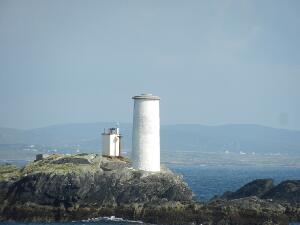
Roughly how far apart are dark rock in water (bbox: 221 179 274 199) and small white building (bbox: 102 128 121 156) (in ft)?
30.0

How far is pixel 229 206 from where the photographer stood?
4328 cm

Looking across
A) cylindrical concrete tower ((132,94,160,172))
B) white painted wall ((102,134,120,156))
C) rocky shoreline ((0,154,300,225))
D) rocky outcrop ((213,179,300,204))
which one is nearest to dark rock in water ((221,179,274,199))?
rocky outcrop ((213,179,300,204))

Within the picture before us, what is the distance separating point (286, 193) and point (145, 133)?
11.0 m

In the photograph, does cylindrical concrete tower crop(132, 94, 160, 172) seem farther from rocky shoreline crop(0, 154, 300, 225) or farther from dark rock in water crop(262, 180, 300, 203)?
dark rock in water crop(262, 180, 300, 203)

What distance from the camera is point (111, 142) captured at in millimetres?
52688

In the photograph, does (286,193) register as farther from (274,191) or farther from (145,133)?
(145,133)

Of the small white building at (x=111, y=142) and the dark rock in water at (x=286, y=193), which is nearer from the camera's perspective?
the dark rock in water at (x=286, y=193)

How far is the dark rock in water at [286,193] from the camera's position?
5127cm

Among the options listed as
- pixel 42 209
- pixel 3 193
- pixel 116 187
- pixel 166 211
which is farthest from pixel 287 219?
pixel 3 193

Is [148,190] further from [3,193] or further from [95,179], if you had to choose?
[3,193]

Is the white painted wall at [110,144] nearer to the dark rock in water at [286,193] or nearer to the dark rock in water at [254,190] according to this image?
the dark rock in water at [254,190]

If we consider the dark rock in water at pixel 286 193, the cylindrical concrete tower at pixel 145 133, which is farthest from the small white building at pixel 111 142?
the dark rock in water at pixel 286 193

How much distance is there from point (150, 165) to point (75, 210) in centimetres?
699

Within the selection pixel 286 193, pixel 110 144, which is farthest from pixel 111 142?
pixel 286 193
